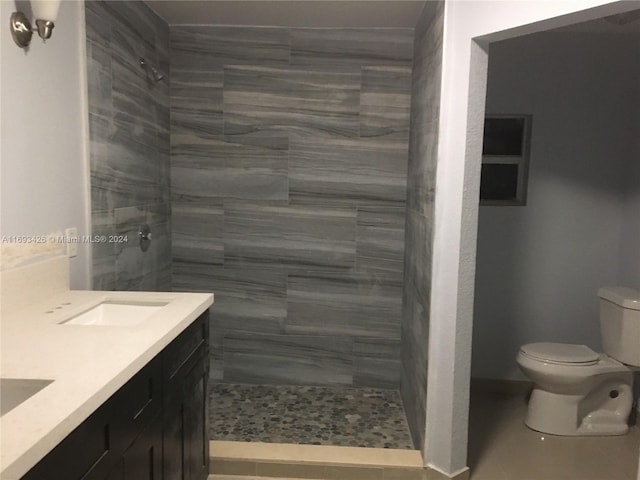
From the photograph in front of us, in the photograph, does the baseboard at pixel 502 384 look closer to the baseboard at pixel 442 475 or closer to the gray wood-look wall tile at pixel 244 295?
the baseboard at pixel 442 475

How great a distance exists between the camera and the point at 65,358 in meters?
1.45

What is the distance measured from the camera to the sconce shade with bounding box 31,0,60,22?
1.89m

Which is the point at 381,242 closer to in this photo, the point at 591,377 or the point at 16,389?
→ the point at 591,377

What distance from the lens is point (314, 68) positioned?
3461 mm

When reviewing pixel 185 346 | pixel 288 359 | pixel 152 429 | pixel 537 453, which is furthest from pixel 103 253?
pixel 537 453

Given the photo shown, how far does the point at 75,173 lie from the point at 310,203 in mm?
1549

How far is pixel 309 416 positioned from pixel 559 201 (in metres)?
2.05

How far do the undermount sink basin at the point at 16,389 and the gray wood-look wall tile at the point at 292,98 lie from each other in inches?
96.1

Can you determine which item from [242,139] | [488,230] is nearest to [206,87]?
[242,139]

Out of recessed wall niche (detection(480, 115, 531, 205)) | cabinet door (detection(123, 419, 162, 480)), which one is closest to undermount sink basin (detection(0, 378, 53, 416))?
cabinet door (detection(123, 419, 162, 480))

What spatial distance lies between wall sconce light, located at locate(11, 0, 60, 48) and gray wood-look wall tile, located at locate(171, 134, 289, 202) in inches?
62.5

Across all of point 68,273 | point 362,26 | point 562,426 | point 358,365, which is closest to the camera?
point 68,273

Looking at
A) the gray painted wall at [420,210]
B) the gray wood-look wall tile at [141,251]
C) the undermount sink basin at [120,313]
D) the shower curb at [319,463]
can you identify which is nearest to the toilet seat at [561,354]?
the gray painted wall at [420,210]

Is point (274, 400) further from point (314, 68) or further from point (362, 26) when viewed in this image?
point (362, 26)
